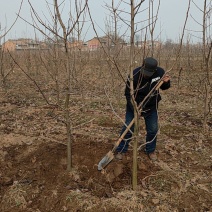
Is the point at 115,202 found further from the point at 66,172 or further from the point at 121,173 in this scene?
the point at 66,172

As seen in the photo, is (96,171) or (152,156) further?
(152,156)

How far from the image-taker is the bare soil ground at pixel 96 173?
276cm

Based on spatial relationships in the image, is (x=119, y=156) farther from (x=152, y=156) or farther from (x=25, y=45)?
(x=25, y=45)

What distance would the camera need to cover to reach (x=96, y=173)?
10.6ft

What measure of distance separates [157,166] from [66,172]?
46.3 inches

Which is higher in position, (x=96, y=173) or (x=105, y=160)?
(x=105, y=160)

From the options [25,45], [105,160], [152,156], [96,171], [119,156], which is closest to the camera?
[105,160]

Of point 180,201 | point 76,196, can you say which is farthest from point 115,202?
point 180,201

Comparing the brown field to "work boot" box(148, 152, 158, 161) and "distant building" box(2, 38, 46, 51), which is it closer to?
"work boot" box(148, 152, 158, 161)

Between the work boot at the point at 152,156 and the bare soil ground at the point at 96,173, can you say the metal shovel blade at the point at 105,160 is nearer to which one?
the bare soil ground at the point at 96,173

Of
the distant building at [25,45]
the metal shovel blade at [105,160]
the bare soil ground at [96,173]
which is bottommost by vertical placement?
the bare soil ground at [96,173]

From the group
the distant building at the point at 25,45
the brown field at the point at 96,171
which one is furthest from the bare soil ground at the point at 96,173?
the distant building at the point at 25,45

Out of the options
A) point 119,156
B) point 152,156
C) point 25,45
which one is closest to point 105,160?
point 119,156

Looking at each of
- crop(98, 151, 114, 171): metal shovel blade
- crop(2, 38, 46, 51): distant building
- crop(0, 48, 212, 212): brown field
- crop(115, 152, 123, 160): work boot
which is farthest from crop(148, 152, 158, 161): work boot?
crop(2, 38, 46, 51): distant building
